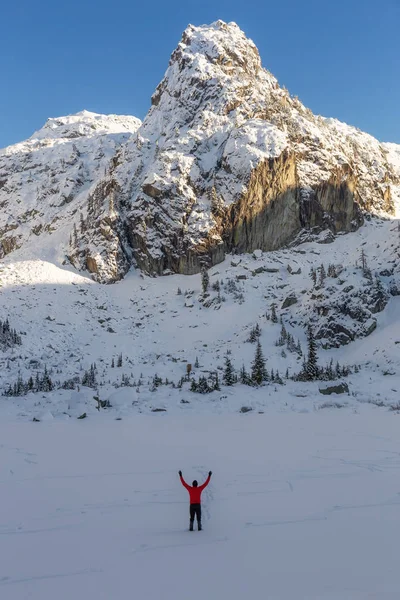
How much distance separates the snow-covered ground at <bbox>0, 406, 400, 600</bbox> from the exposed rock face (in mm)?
55844

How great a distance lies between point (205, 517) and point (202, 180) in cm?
7220

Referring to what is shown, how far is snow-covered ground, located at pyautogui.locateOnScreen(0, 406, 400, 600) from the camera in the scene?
16.7ft

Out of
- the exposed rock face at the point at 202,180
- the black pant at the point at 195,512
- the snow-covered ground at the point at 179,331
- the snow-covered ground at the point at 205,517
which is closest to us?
the snow-covered ground at the point at 205,517

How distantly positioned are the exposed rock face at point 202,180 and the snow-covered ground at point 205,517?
55844 mm

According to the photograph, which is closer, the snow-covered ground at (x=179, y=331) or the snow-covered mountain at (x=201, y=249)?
the snow-covered ground at (x=179, y=331)

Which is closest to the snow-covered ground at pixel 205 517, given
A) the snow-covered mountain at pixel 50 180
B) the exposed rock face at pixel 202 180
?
the exposed rock face at pixel 202 180

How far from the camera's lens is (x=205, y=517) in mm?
7762

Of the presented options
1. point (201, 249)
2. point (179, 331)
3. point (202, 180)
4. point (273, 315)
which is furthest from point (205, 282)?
point (202, 180)

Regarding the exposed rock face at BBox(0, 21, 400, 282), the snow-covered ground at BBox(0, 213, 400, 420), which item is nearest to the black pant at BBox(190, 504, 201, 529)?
the snow-covered ground at BBox(0, 213, 400, 420)

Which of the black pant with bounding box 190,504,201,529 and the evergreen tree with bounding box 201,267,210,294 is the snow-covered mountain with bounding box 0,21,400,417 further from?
the black pant with bounding box 190,504,201,529

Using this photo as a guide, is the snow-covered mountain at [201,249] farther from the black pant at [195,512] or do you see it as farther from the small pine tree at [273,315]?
the black pant at [195,512]

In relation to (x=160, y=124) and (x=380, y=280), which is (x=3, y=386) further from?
(x=160, y=124)

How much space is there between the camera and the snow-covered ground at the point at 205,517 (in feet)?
16.7

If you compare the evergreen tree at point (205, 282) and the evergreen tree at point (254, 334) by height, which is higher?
the evergreen tree at point (205, 282)
